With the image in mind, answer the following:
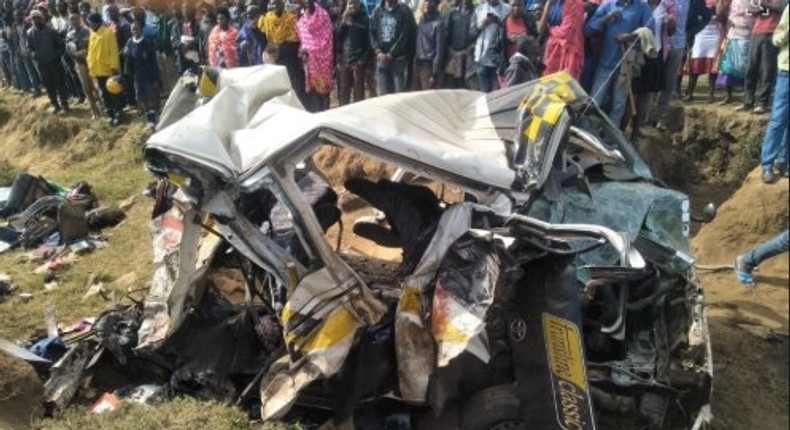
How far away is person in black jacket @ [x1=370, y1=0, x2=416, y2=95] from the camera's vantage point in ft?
30.9

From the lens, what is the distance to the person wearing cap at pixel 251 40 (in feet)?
35.5

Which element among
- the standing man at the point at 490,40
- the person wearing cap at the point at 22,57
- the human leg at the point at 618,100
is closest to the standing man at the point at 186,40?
the person wearing cap at the point at 22,57

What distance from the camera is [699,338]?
4.54m

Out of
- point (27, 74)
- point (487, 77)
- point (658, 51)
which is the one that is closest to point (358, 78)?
point (487, 77)

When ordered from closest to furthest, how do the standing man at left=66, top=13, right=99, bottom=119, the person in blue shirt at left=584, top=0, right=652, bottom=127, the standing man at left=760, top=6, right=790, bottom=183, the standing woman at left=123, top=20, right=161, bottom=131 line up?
1. the standing man at left=760, top=6, right=790, bottom=183
2. the person in blue shirt at left=584, top=0, right=652, bottom=127
3. the standing woman at left=123, top=20, right=161, bottom=131
4. the standing man at left=66, top=13, right=99, bottom=119

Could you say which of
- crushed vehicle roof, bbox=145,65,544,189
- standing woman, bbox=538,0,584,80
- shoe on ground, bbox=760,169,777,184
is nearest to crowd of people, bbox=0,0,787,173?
standing woman, bbox=538,0,584,80

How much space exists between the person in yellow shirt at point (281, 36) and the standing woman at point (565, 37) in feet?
11.9

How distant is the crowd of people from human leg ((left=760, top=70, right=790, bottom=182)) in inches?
1.4

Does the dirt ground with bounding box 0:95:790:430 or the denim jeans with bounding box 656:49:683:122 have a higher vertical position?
the denim jeans with bounding box 656:49:683:122

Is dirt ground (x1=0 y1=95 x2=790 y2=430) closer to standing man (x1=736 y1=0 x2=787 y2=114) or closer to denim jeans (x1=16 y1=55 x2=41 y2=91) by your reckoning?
standing man (x1=736 y1=0 x2=787 y2=114)

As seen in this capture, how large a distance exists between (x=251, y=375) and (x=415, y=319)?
5.06 ft

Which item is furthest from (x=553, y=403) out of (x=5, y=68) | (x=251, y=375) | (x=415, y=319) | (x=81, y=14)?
(x=5, y=68)

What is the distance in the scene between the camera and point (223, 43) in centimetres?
1114

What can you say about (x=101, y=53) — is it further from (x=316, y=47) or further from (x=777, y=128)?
(x=777, y=128)
